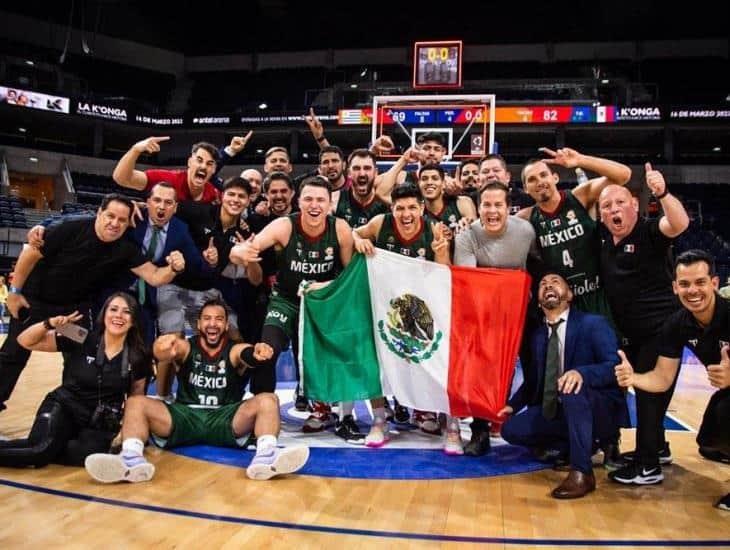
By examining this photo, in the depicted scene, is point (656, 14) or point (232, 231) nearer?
point (232, 231)

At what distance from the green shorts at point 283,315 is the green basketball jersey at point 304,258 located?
0.18 ft

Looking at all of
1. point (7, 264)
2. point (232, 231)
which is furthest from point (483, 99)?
point (7, 264)

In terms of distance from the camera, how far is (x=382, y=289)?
434 centimetres

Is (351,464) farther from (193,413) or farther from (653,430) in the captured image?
(653,430)

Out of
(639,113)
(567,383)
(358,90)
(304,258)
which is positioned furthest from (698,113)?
(567,383)

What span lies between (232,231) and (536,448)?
2.65 meters

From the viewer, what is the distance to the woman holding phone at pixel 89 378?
346 cm

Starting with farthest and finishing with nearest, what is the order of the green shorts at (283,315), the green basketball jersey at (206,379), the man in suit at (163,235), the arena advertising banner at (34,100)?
1. the arena advertising banner at (34,100)
2. the man in suit at (163,235)
3. the green shorts at (283,315)
4. the green basketball jersey at (206,379)

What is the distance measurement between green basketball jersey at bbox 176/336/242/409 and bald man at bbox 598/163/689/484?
2.36 m

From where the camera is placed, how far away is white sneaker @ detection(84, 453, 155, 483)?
3.09m

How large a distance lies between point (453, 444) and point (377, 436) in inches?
19.8

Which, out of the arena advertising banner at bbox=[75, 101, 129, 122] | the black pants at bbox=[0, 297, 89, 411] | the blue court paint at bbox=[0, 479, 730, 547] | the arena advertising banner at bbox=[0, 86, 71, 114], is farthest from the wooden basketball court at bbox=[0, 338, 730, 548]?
the arena advertising banner at bbox=[75, 101, 129, 122]

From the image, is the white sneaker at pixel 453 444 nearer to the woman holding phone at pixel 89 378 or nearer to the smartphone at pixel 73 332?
the woman holding phone at pixel 89 378

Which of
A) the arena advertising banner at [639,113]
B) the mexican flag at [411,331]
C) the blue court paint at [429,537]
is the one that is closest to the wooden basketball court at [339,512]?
the blue court paint at [429,537]
